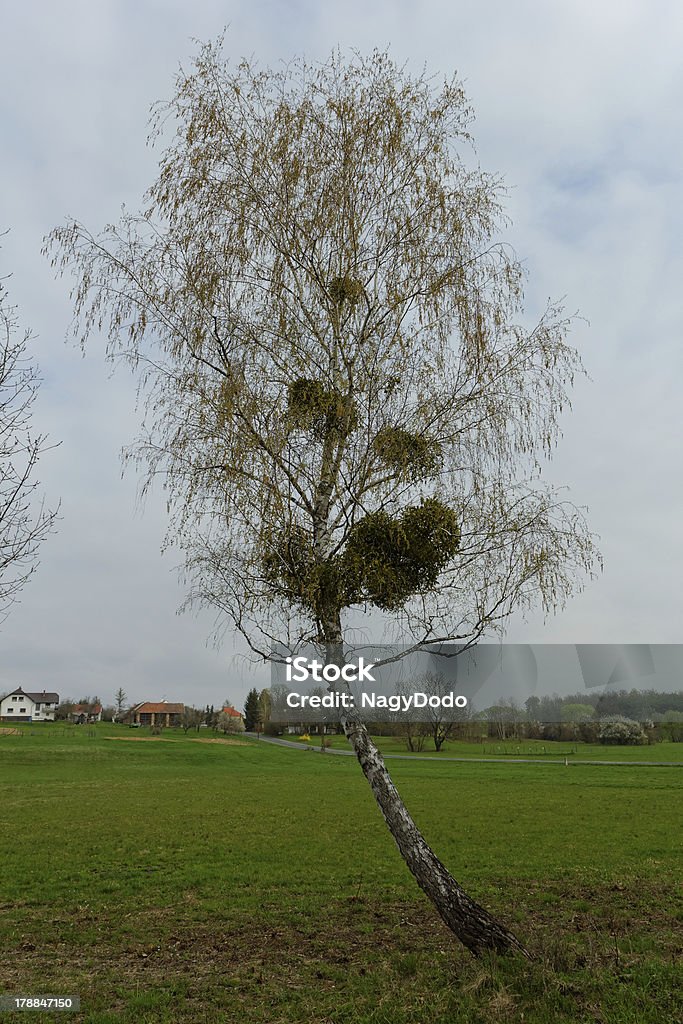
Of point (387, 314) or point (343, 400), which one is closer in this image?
point (343, 400)

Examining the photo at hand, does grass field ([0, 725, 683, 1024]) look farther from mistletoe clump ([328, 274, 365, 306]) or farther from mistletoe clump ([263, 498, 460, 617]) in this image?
mistletoe clump ([328, 274, 365, 306])

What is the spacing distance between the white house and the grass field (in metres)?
90.1

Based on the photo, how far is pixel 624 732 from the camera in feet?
174

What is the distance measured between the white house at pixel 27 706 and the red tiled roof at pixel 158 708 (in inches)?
700

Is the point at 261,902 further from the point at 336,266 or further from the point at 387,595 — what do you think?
the point at 336,266

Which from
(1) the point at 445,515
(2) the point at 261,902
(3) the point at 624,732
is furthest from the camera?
(3) the point at 624,732

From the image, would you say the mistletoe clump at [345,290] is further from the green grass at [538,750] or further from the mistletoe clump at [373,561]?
the green grass at [538,750]

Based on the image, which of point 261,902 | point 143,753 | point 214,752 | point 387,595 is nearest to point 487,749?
point 214,752

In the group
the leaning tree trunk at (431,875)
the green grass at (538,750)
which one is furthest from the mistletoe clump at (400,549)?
the green grass at (538,750)

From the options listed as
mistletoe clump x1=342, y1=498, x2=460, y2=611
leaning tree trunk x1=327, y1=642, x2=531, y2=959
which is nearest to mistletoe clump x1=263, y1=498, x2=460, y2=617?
mistletoe clump x1=342, y1=498, x2=460, y2=611

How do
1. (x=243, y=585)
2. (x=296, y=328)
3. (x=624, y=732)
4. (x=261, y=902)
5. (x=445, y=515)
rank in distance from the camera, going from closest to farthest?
(x=445, y=515) → (x=243, y=585) → (x=296, y=328) → (x=261, y=902) → (x=624, y=732)

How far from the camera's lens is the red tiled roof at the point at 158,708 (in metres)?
94.9

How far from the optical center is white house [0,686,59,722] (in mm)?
105438

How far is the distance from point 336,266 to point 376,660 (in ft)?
14.4
